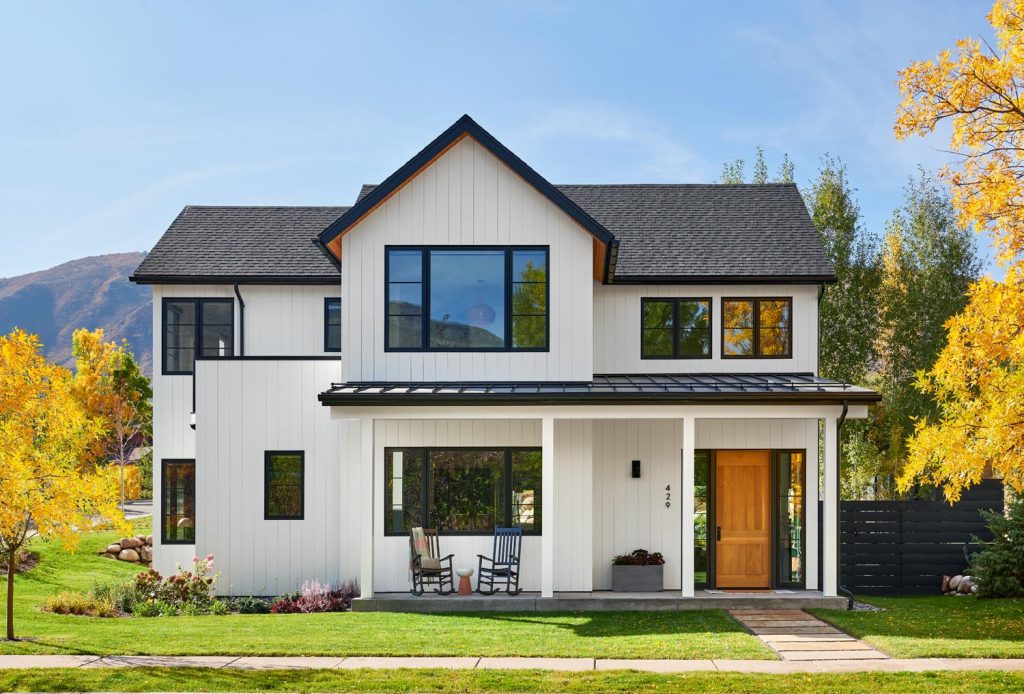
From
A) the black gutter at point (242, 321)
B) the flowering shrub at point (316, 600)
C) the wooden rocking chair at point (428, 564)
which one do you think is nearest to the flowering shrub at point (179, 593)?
the flowering shrub at point (316, 600)

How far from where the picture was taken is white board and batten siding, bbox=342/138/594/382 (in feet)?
50.0

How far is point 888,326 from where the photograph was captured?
27.0m

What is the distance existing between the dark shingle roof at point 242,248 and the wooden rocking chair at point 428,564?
5.61m

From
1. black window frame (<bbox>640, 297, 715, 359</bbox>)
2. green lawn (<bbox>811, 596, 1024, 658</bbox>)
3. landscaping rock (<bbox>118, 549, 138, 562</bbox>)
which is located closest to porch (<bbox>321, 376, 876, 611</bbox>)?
black window frame (<bbox>640, 297, 715, 359</bbox>)

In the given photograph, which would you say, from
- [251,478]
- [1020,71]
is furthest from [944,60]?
[251,478]

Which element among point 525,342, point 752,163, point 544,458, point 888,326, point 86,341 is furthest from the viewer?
point 86,341

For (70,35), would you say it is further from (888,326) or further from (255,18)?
(888,326)

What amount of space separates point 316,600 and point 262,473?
2.55 metres

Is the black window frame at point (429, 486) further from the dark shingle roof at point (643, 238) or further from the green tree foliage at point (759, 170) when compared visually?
the green tree foliage at point (759, 170)

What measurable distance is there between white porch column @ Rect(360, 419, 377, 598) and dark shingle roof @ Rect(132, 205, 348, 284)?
425 cm

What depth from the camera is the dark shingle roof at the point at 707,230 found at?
55.5ft

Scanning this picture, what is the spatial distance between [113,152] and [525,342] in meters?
51.5

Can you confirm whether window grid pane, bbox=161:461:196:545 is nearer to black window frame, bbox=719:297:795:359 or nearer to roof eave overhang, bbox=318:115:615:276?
roof eave overhang, bbox=318:115:615:276

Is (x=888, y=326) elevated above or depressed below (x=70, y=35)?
below
